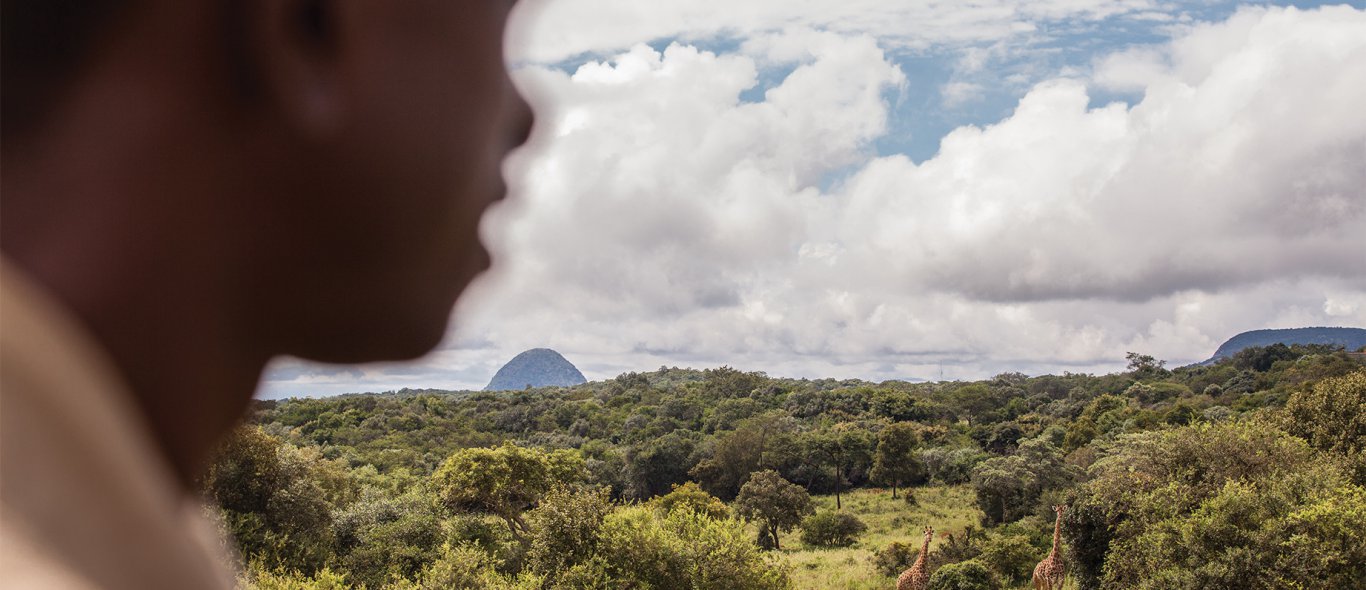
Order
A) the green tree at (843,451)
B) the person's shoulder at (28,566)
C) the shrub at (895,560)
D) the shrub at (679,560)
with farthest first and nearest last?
the green tree at (843,451)
the shrub at (895,560)
the shrub at (679,560)
the person's shoulder at (28,566)

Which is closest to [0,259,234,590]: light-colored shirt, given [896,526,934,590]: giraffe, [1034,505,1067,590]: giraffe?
[1034,505,1067,590]: giraffe

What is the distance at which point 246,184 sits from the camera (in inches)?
19.5

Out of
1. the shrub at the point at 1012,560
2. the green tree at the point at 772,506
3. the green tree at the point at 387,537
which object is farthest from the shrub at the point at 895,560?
the green tree at the point at 387,537

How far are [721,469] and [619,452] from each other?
6.18 meters

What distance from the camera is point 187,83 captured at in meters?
0.46

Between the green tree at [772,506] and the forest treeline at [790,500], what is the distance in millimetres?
83

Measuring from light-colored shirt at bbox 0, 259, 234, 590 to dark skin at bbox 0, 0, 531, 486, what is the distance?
0.20ft

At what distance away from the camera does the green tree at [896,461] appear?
1629 inches

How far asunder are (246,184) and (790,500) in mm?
31915

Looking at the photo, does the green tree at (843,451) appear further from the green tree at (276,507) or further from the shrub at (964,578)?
the green tree at (276,507)

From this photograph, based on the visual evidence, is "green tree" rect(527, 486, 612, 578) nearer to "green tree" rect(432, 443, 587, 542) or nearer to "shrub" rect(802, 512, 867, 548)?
"green tree" rect(432, 443, 587, 542)

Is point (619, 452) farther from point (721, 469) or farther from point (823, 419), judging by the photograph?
point (823, 419)

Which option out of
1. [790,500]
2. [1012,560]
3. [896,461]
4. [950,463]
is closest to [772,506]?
[790,500]

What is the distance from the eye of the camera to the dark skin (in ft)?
1.38
